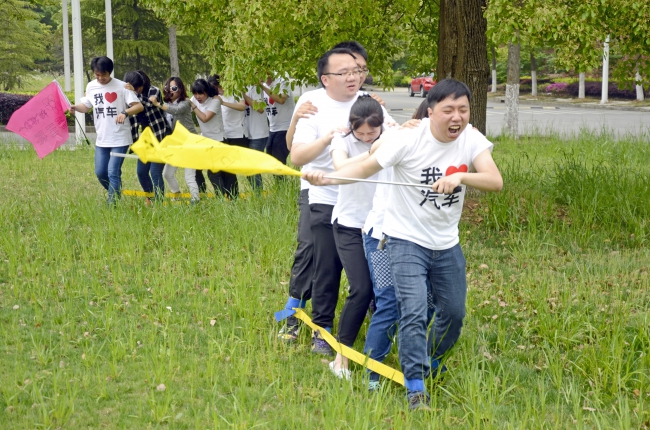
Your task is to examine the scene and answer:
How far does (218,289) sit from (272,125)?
15.2 ft

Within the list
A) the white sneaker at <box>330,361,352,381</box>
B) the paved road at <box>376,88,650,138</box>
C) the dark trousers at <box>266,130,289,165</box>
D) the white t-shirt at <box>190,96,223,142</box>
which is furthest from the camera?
the paved road at <box>376,88,650,138</box>

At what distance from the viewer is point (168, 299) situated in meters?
6.20

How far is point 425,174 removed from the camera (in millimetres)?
4094

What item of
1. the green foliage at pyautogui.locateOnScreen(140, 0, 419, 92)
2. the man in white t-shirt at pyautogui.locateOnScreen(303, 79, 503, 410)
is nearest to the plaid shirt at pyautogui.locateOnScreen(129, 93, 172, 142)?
the green foliage at pyautogui.locateOnScreen(140, 0, 419, 92)

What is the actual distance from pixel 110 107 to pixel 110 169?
2.36 ft

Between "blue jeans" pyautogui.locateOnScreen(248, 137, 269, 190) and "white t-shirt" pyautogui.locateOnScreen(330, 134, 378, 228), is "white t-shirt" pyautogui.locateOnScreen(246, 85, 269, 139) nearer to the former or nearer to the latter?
"blue jeans" pyautogui.locateOnScreen(248, 137, 269, 190)

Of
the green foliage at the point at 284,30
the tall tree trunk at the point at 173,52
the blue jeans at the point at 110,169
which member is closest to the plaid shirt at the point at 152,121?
the blue jeans at the point at 110,169

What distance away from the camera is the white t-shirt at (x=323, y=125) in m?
4.91

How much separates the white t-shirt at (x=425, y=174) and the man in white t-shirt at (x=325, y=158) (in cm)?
76

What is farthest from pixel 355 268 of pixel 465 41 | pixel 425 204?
pixel 465 41

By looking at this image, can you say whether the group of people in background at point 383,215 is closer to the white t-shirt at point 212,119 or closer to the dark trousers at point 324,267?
the dark trousers at point 324,267

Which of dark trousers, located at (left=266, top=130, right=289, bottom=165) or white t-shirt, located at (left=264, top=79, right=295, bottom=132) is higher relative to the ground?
white t-shirt, located at (left=264, top=79, right=295, bottom=132)

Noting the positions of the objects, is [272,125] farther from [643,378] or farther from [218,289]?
[643,378]

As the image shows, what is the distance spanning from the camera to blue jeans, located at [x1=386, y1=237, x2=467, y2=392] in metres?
4.14
